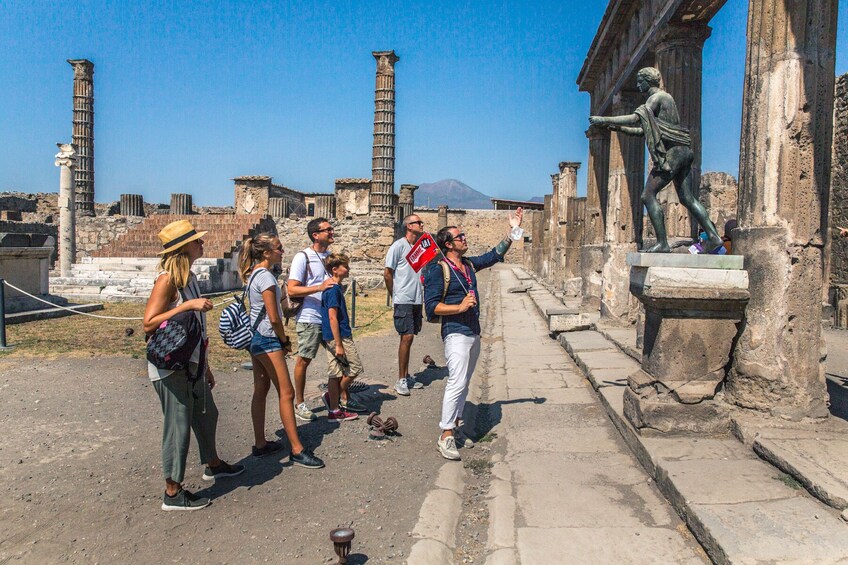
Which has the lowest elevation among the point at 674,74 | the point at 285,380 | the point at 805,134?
the point at 285,380

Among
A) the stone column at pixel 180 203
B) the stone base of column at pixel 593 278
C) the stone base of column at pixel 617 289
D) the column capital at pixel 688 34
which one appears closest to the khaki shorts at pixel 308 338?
the column capital at pixel 688 34

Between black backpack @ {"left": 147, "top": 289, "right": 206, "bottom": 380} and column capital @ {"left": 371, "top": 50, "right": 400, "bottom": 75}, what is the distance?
72.4 feet

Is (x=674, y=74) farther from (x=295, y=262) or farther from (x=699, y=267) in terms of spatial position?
(x=295, y=262)

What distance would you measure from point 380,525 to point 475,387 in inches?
146

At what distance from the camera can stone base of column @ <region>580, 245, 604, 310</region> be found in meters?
12.5

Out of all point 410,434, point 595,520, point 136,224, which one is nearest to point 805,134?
point 595,520

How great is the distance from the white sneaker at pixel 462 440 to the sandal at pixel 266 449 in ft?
4.31

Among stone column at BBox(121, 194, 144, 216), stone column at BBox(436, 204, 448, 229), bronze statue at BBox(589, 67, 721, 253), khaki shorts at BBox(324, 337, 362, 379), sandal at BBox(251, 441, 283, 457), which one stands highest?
stone column at BBox(436, 204, 448, 229)

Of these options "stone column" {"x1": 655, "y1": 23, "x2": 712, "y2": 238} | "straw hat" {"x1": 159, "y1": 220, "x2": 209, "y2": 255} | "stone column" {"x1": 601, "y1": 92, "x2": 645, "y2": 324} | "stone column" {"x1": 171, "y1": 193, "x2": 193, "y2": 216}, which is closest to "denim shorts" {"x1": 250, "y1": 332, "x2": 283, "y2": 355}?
"straw hat" {"x1": 159, "y1": 220, "x2": 209, "y2": 255}

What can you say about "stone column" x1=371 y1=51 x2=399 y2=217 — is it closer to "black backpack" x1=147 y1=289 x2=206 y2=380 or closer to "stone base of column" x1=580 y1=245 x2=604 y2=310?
"stone base of column" x1=580 y1=245 x2=604 y2=310

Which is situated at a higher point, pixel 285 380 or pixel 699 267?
pixel 699 267

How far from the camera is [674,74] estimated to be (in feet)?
26.9

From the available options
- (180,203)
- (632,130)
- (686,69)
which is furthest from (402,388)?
(180,203)

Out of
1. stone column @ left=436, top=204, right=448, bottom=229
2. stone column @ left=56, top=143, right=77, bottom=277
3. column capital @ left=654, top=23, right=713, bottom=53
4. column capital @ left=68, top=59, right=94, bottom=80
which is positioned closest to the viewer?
column capital @ left=654, top=23, right=713, bottom=53
